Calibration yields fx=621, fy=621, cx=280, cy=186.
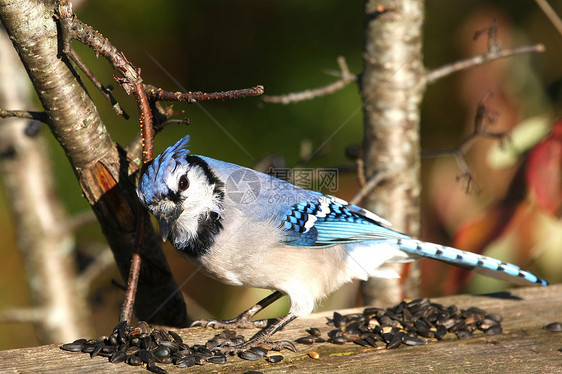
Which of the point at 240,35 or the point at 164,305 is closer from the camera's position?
the point at 164,305

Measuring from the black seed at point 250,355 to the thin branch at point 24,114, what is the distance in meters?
1.05

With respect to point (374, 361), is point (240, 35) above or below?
above

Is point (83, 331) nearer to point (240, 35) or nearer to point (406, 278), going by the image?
point (406, 278)

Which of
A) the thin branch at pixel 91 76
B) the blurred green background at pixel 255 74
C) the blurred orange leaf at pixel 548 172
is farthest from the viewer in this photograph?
the blurred green background at pixel 255 74

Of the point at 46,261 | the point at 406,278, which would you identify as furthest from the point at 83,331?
the point at 406,278

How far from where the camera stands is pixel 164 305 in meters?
2.56

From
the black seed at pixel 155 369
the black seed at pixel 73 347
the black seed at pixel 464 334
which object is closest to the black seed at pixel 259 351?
the black seed at pixel 155 369

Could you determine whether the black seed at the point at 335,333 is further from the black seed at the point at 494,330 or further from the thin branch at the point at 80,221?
the thin branch at the point at 80,221

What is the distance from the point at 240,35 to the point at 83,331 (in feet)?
7.61

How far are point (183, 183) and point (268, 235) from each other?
0.41 m

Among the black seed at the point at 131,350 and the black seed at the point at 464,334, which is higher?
the black seed at the point at 131,350

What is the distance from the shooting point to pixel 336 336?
2334 mm

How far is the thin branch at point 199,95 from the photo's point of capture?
5.95ft

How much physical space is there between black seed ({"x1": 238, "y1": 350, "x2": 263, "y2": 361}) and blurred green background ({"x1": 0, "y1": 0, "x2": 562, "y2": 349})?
5.53 ft
